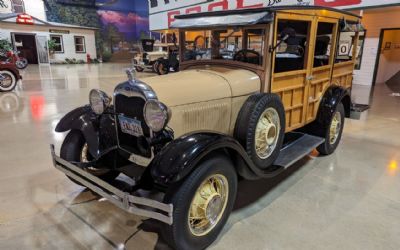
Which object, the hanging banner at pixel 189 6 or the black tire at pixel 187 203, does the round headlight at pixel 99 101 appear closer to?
the black tire at pixel 187 203

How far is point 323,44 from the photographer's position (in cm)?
390

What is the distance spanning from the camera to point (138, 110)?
2.20 m

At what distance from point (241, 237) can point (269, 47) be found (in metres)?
1.68

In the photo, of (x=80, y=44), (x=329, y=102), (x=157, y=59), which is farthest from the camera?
(x=80, y=44)

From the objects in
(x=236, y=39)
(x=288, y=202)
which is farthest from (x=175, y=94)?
(x=288, y=202)

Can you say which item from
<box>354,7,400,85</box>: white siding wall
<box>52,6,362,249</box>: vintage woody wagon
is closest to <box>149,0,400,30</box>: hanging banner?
<box>354,7,400,85</box>: white siding wall

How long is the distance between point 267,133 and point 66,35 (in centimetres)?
2333

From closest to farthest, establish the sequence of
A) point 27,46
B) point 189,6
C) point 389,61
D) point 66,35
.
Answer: point 389,61 → point 189,6 → point 27,46 → point 66,35

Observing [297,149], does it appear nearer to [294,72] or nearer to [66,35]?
[294,72]

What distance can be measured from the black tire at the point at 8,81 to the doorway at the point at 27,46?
13.8m

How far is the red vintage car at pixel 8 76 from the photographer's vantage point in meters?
8.41

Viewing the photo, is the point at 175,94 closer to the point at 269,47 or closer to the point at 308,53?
the point at 269,47

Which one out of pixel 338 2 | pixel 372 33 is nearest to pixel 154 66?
pixel 338 2

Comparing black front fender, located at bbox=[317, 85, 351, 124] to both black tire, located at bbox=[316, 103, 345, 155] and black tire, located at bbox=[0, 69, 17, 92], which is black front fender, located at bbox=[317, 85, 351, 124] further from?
black tire, located at bbox=[0, 69, 17, 92]
